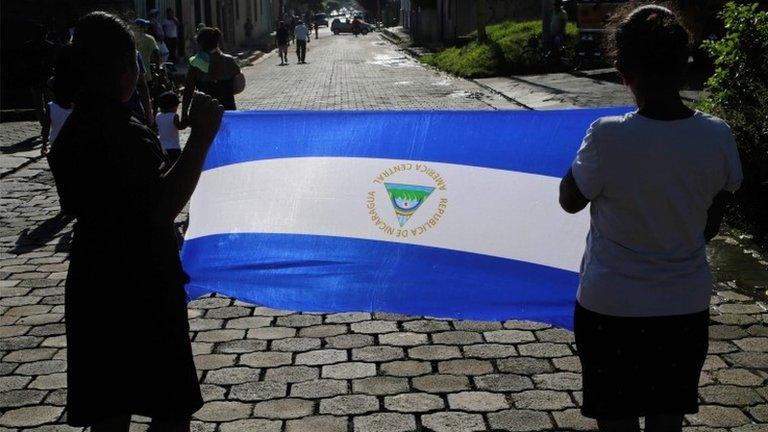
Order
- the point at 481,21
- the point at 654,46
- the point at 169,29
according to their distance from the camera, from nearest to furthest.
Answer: the point at 654,46, the point at 169,29, the point at 481,21

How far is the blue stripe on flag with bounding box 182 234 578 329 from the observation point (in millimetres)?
4438

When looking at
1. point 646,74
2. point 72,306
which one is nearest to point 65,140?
point 72,306

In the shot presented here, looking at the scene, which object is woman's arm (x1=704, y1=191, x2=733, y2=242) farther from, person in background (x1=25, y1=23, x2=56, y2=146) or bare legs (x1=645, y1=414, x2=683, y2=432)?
person in background (x1=25, y1=23, x2=56, y2=146)

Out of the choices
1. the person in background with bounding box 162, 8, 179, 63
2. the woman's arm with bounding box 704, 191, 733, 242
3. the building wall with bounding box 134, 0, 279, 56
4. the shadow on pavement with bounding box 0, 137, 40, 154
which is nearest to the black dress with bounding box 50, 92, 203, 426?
the woman's arm with bounding box 704, 191, 733, 242

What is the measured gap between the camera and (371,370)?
4.46m

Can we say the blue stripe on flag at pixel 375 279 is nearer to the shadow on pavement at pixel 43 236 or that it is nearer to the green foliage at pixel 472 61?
the shadow on pavement at pixel 43 236

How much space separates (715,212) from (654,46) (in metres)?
0.58

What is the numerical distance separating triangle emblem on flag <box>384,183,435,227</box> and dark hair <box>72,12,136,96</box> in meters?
2.36

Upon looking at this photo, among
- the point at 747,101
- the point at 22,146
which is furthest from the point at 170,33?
the point at 747,101

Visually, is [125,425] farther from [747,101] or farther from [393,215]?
[747,101]

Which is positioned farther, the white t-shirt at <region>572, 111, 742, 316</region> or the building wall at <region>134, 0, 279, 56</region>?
the building wall at <region>134, 0, 279, 56</region>

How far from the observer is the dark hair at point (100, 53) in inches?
95.5

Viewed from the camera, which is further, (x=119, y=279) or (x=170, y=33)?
(x=170, y=33)

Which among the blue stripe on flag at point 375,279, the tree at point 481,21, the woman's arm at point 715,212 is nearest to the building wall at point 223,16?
the tree at point 481,21
